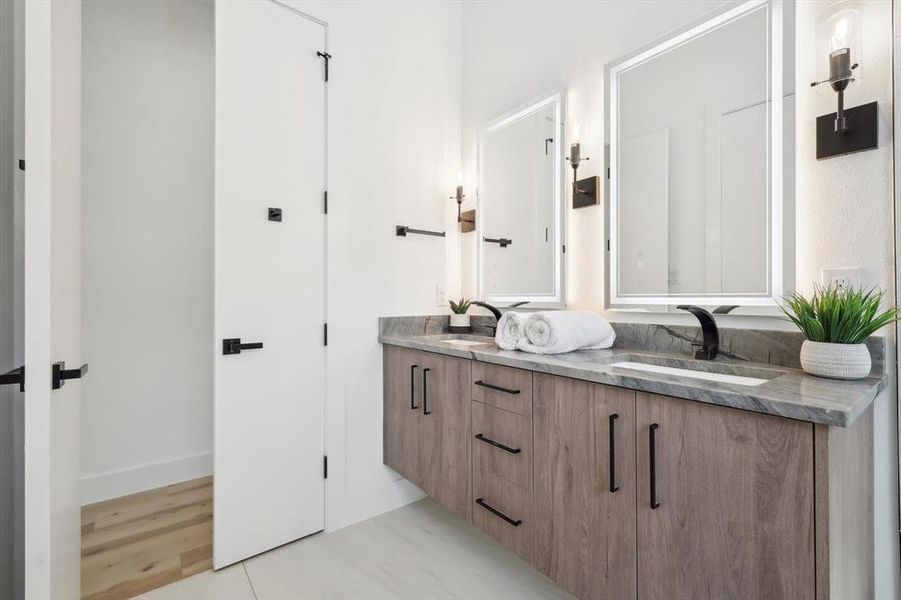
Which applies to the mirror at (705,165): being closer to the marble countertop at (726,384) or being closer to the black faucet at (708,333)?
the black faucet at (708,333)

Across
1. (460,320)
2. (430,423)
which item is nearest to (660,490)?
(430,423)

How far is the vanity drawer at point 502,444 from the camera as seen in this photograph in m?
1.43

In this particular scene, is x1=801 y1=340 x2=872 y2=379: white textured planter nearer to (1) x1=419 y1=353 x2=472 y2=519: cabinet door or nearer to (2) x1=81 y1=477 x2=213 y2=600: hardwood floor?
(1) x1=419 y1=353 x2=472 y2=519: cabinet door

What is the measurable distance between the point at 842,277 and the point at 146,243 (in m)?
3.09

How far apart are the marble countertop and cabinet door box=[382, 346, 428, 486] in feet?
1.35

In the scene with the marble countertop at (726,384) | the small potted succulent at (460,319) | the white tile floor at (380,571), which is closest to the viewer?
the marble countertop at (726,384)

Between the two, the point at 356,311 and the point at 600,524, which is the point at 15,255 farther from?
the point at 600,524

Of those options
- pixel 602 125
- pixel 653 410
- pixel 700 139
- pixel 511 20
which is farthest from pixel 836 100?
pixel 511 20

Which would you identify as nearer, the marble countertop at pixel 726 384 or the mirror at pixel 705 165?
the marble countertop at pixel 726 384

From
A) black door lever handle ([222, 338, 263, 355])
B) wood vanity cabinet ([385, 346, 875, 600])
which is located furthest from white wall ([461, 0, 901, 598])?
black door lever handle ([222, 338, 263, 355])

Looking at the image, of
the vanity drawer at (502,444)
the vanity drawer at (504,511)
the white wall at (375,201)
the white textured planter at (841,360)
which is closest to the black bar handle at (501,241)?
the white wall at (375,201)

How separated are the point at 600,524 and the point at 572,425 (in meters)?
0.27

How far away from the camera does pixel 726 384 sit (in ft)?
3.25

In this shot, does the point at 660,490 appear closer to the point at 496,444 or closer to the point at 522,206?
the point at 496,444
